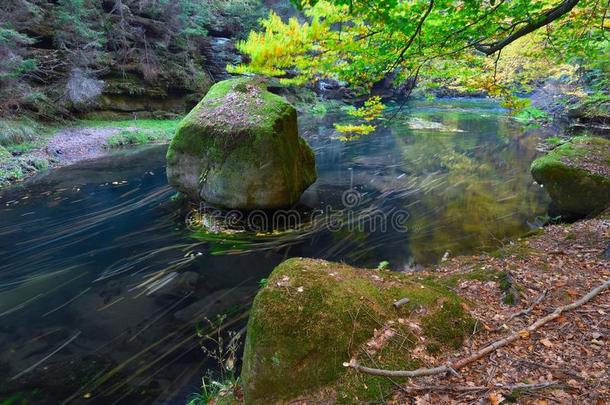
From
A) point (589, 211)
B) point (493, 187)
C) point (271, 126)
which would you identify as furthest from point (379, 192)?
point (589, 211)

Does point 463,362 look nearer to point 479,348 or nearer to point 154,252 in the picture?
point 479,348

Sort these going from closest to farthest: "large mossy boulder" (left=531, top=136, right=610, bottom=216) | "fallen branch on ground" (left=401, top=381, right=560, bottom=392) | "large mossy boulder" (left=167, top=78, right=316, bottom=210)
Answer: "fallen branch on ground" (left=401, top=381, right=560, bottom=392) < "large mossy boulder" (left=531, top=136, right=610, bottom=216) < "large mossy boulder" (left=167, top=78, right=316, bottom=210)

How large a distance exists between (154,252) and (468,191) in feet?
27.6

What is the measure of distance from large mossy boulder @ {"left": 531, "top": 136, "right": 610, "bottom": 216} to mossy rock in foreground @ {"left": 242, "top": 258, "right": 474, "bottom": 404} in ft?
19.4

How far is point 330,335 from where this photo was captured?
248cm

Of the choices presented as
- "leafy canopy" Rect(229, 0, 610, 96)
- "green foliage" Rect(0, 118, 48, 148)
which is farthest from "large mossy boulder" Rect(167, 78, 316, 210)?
"green foliage" Rect(0, 118, 48, 148)

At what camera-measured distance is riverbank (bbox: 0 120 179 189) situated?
1095 cm

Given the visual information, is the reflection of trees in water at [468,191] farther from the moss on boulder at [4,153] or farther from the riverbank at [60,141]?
the moss on boulder at [4,153]

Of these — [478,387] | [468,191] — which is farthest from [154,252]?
[468,191]

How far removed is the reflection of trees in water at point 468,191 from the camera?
6966 millimetres

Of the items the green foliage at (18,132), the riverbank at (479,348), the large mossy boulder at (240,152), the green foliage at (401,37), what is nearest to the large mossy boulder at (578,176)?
the green foliage at (401,37)

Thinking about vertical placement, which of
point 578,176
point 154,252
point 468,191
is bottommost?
point 154,252

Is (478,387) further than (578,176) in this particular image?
No

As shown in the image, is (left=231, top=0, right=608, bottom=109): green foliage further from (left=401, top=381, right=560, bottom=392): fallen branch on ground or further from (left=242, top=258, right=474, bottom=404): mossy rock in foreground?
(left=401, top=381, right=560, bottom=392): fallen branch on ground
